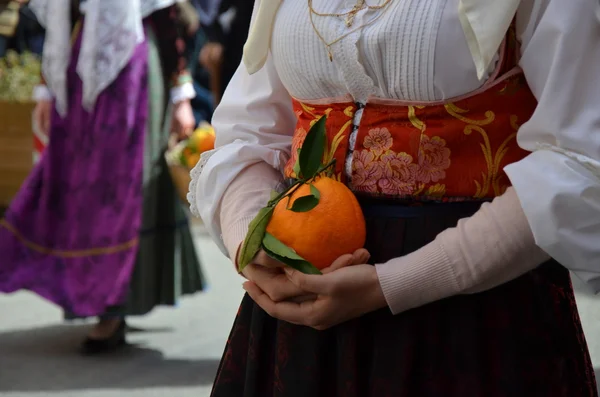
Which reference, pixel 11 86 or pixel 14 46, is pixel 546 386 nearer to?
pixel 11 86

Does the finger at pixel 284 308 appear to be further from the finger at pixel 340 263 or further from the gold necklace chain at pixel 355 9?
the gold necklace chain at pixel 355 9

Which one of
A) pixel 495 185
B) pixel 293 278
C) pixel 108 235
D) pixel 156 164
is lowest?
pixel 108 235

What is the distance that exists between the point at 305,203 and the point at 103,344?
2.66m

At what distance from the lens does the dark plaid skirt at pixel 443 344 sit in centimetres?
116

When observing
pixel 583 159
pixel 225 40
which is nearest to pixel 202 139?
pixel 225 40

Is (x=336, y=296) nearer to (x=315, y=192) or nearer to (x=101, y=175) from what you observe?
(x=315, y=192)

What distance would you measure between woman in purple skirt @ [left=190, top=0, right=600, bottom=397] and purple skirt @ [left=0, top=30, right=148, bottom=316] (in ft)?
7.58

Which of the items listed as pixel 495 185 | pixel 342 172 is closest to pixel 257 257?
pixel 342 172

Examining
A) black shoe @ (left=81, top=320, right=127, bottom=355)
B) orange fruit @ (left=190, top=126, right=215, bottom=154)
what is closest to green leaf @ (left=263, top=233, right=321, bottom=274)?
black shoe @ (left=81, top=320, right=127, bottom=355)

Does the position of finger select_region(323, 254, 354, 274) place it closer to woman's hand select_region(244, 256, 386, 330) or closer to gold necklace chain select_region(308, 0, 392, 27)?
woman's hand select_region(244, 256, 386, 330)

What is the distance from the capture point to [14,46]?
772 centimetres

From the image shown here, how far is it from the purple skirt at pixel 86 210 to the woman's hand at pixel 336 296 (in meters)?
2.45

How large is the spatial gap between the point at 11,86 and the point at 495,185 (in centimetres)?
586

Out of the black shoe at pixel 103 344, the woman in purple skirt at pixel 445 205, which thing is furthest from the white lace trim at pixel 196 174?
the black shoe at pixel 103 344
